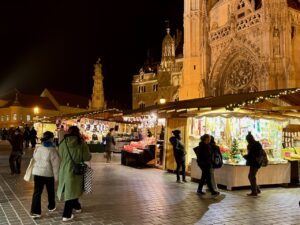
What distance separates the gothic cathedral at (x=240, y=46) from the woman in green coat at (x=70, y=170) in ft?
61.5

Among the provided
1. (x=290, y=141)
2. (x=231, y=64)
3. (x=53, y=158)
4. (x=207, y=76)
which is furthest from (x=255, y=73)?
(x=53, y=158)

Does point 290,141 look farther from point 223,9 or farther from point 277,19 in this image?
point 223,9

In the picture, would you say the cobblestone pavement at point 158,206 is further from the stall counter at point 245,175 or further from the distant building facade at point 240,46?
the distant building facade at point 240,46

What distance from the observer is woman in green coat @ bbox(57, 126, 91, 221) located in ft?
→ 18.2

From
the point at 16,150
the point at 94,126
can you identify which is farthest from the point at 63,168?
the point at 94,126

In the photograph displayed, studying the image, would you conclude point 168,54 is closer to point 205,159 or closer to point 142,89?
point 142,89

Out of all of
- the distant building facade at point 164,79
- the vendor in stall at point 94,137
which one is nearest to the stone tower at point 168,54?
the distant building facade at point 164,79

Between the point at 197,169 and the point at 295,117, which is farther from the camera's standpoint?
the point at 295,117

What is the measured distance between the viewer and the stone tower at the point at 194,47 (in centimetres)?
2856

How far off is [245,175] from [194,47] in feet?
69.8

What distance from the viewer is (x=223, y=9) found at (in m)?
28.1

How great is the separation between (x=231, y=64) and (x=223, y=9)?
5.03 metres

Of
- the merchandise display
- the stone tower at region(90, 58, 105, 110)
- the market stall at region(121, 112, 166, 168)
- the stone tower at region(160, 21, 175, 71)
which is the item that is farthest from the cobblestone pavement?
the stone tower at region(90, 58, 105, 110)

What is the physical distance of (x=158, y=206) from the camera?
22.2 feet
